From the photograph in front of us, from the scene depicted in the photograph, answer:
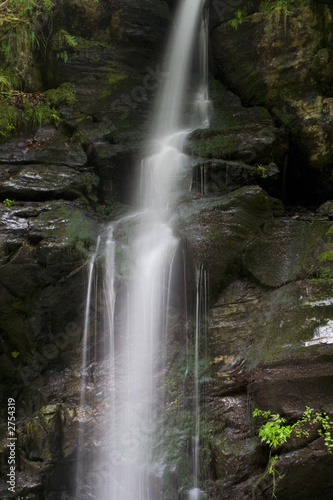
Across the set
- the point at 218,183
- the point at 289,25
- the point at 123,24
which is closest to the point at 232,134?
the point at 218,183

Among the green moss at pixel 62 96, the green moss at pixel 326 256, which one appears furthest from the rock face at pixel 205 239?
the green moss at pixel 62 96

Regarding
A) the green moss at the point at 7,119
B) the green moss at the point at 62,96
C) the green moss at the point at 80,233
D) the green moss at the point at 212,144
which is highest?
the green moss at the point at 62,96

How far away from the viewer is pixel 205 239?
606 centimetres

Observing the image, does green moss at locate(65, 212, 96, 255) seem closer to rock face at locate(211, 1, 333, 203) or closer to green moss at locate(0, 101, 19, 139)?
green moss at locate(0, 101, 19, 139)

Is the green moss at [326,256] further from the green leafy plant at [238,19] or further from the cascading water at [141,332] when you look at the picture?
the green leafy plant at [238,19]

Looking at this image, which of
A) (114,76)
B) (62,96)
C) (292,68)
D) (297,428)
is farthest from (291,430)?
(114,76)

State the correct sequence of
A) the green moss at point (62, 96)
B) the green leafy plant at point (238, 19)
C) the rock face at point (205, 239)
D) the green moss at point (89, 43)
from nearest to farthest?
the rock face at point (205, 239)
the green moss at point (62, 96)
the green leafy plant at point (238, 19)
the green moss at point (89, 43)

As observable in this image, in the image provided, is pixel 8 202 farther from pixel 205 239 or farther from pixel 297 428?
pixel 297 428

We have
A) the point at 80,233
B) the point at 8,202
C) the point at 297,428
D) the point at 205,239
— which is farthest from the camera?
the point at 8,202

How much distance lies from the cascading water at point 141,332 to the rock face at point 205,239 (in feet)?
0.63

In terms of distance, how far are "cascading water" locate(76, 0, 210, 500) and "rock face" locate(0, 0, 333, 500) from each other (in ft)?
0.63

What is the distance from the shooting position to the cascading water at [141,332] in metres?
5.30

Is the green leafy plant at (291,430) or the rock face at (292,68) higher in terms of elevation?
the rock face at (292,68)

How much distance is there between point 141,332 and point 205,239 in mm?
1754
